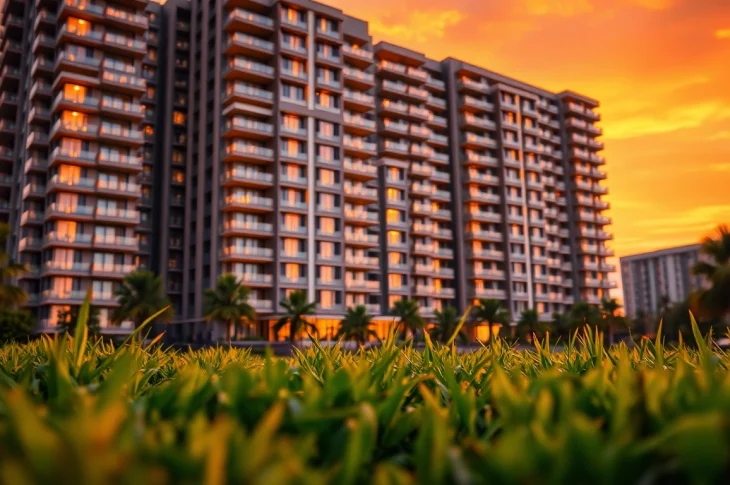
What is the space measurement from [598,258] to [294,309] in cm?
6954

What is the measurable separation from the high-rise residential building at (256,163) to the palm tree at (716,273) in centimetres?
3985

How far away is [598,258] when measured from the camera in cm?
10912

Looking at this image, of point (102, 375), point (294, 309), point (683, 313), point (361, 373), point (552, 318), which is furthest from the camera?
point (552, 318)

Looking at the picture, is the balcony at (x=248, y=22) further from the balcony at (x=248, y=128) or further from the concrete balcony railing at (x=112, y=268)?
the concrete balcony railing at (x=112, y=268)

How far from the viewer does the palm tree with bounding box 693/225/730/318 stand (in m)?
33.9

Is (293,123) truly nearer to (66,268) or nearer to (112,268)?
(112,268)

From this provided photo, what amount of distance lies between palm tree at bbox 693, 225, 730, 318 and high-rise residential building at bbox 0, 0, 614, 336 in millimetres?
39853

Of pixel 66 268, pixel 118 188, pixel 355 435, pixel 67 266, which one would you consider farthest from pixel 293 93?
pixel 355 435

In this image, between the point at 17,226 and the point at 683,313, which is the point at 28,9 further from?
the point at 683,313

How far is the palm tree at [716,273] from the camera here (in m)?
33.9

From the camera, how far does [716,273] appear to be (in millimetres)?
35281

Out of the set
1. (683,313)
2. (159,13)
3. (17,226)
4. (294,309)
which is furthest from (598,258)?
(17,226)

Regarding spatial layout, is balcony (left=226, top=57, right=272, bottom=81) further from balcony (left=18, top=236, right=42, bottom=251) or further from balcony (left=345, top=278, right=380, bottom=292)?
balcony (left=18, top=236, right=42, bottom=251)

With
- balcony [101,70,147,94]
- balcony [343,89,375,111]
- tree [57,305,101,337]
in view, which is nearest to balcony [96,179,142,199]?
balcony [101,70,147,94]
